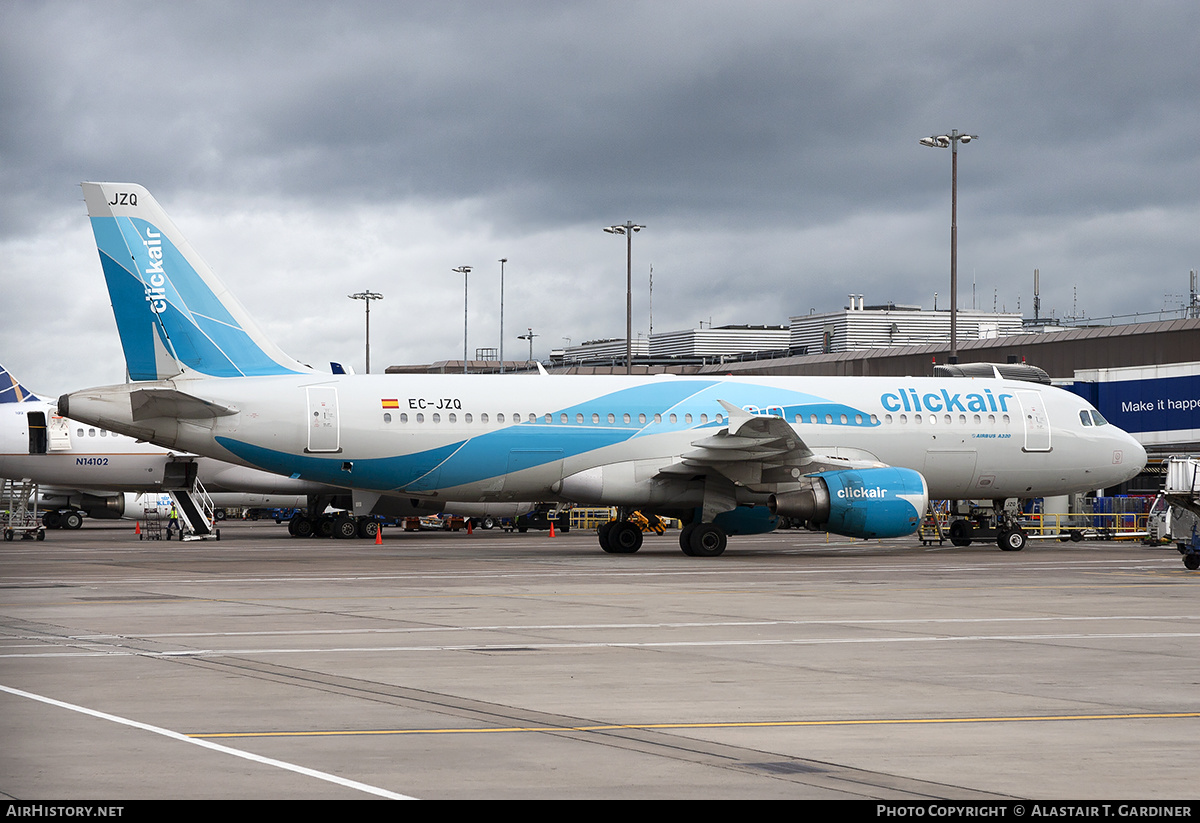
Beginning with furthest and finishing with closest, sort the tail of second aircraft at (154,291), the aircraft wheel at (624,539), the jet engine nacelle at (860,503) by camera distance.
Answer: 1. the aircraft wheel at (624,539)
2. the jet engine nacelle at (860,503)
3. the tail of second aircraft at (154,291)

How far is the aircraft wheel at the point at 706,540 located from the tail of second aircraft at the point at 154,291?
10881 mm

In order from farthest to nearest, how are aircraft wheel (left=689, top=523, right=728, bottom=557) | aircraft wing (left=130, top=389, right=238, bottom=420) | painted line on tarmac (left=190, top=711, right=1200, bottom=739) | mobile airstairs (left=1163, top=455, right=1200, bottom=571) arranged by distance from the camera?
aircraft wheel (left=689, top=523, right=728, bottom=557) → aircraft wing (left=130, top=389, right=238, bottom=420) → mobile airstairs (left=1163, top=455, right=1200, bottom=571) → painted line on tarmac (left=190, top=711, right=1200, bottom=739)

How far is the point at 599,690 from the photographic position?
10539mm

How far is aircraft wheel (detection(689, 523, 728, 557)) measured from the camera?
3041 cm

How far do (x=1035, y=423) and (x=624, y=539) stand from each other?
11.0 meters

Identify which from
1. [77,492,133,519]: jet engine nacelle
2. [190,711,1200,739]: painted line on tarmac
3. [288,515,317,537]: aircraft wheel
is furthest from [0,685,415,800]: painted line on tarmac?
[77,492,133,519]: jet engine nacelle

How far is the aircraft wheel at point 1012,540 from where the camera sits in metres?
34.6

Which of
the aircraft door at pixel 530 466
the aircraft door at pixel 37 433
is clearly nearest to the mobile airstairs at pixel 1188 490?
the aircraft door at pixel 530 466

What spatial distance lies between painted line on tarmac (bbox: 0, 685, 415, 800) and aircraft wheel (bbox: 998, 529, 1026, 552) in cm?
2881

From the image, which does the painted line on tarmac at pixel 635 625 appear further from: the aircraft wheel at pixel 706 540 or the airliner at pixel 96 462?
the airliner at pixel 96 462

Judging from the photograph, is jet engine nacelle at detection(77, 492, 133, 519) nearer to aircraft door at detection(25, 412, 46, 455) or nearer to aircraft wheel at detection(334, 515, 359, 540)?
aircraft door at detection(25, 412, 46, 455)

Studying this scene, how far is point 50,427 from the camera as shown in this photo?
47156 mm

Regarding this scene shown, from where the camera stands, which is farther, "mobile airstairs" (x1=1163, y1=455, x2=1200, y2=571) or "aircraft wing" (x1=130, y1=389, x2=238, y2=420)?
"aircraft wing" (x1=130, y1=389, x2=238, y2=420)
